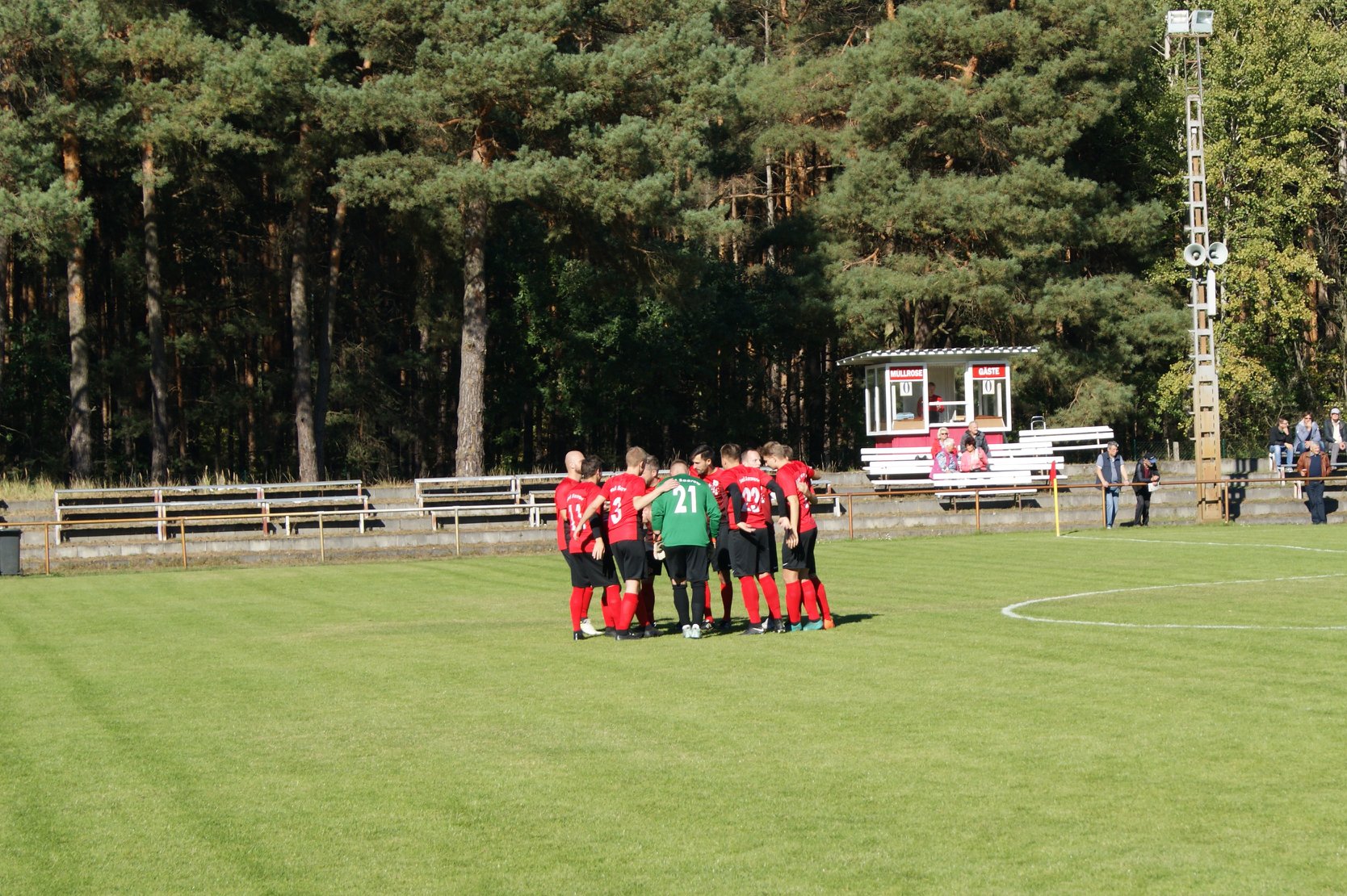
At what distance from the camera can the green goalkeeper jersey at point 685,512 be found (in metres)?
14.4

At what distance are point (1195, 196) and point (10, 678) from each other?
26.9 metres

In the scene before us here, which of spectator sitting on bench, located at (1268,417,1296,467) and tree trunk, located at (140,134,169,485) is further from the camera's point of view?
tree trunk, located at (140,134,169,485)

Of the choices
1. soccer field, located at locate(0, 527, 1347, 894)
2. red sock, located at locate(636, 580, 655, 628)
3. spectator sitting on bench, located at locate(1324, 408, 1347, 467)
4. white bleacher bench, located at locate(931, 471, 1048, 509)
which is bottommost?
soccer field, located at locate(0, 527, 1347, 894)

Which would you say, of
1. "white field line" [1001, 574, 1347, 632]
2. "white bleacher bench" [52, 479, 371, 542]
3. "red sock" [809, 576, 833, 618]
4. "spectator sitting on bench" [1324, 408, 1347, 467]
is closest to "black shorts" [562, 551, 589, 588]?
"red sock" [809, 576, 833, 618]

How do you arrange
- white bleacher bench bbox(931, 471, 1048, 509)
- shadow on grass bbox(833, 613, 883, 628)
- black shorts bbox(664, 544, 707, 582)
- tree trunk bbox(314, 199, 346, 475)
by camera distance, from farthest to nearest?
tree trunk bbox(314, 199, 346, 475) < white bleacher bench bbox(931, 471, 1048, 509) < shadow on grass bbox(833, 613, 883, 628) < black shorts bbox(664, 544, 707, 582)

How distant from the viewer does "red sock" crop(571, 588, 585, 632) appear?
14.7 m

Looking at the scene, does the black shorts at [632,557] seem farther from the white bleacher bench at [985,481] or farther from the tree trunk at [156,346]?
the tree trunk at [156,346]

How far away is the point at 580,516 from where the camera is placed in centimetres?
1449

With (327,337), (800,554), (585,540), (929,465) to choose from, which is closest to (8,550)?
(585,540)

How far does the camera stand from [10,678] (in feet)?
43.0

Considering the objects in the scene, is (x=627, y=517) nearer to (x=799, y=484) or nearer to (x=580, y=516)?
(x=580, y=516)

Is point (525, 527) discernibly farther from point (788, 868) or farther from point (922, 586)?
point (788, 868)

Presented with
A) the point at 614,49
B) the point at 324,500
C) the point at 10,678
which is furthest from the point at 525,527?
the point at 10,678

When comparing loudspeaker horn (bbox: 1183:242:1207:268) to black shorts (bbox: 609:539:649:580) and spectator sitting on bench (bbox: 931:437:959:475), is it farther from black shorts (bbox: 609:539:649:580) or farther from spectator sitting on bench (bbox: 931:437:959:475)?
black shorts (bbox: 609:539:649:580)
